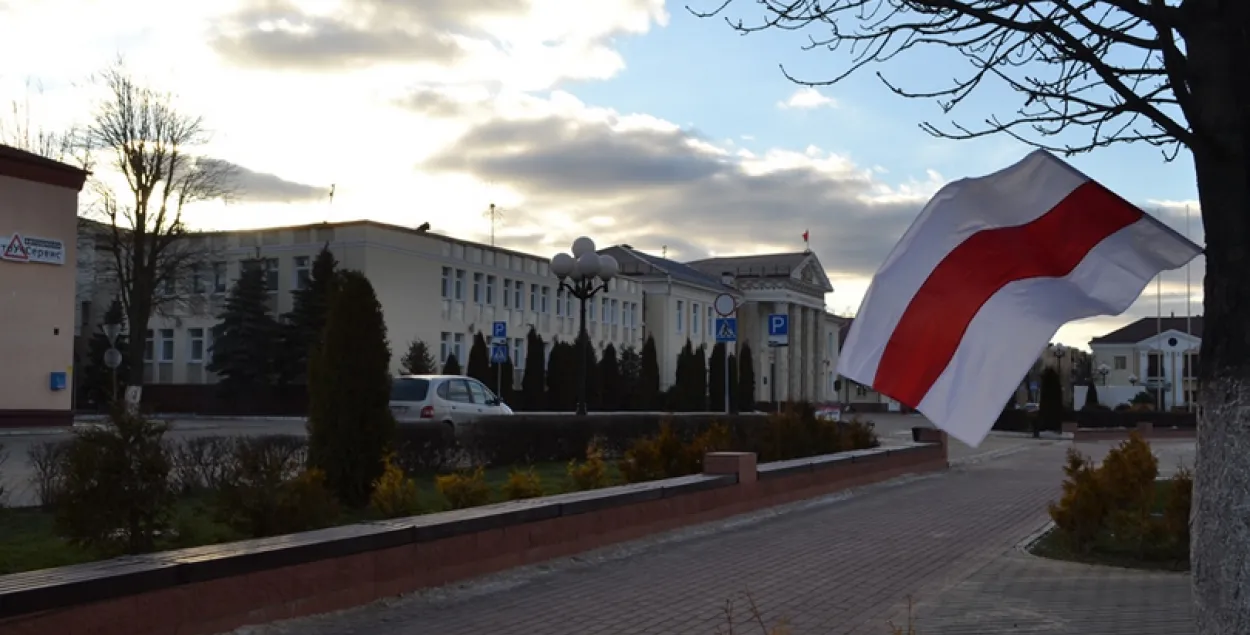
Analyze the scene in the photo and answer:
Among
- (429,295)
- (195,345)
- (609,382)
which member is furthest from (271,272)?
(609,382)

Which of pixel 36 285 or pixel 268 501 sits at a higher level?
pixel 36 285

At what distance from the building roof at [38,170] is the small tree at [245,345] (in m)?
16.5

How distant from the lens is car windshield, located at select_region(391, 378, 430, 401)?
2419 centimetres

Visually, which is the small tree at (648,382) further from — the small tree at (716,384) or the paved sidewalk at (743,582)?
the paved sidewalk at (743,582)

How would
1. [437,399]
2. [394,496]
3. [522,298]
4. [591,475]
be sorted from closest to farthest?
[394,496] → [591,475] → [437,399] → [522,298]

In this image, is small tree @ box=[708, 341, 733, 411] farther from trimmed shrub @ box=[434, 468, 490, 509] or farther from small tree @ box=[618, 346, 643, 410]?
trimmed shrub @ box=[434, 468, 490, 509]

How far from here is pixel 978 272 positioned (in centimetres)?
452

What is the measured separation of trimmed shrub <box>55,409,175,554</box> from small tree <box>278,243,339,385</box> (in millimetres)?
43205

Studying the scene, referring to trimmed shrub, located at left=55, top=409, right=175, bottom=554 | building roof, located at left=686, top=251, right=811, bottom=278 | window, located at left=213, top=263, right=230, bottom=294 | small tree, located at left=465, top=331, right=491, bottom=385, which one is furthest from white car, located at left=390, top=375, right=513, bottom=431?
building roof, located at left=686, top=251, right=811, bottom=278

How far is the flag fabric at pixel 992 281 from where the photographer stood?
14.4ft

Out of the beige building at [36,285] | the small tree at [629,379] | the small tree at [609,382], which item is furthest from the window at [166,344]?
the beige building at [36,285]

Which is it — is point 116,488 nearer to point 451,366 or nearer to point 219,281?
point 451,366

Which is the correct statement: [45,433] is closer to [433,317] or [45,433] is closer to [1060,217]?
[433,317]

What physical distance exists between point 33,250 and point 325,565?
31.1 m
